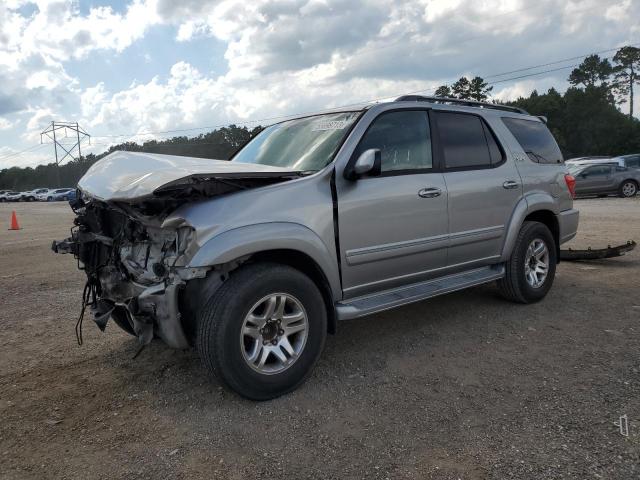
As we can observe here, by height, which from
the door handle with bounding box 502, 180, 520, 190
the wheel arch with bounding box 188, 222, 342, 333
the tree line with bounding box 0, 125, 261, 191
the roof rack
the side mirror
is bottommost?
the wheel arch with bounding box 188, 222, 342, 333

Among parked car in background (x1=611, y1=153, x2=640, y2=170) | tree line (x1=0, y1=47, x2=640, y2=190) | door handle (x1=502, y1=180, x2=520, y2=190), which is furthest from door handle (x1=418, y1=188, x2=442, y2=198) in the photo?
tree line (x1=0, y1=47, x2=640, y2=190)

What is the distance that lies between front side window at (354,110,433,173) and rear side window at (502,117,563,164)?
1383mm

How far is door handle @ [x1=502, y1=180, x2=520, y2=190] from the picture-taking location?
482 centimetres

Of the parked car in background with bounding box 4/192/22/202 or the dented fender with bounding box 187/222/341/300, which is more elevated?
the parked car in background with bounding box 4/192/22/202

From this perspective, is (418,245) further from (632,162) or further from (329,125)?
(632,162)

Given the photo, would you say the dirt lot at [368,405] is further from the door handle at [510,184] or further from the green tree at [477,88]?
the green tree at [477,88]

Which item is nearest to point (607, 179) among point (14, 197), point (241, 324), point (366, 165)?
point (366, 165)

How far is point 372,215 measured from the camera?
373 centimetres

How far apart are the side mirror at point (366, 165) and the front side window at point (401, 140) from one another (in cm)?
21

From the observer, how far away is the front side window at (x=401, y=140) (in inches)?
155

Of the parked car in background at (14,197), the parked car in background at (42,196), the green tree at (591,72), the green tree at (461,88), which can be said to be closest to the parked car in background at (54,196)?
the parked car in background at (42,196)

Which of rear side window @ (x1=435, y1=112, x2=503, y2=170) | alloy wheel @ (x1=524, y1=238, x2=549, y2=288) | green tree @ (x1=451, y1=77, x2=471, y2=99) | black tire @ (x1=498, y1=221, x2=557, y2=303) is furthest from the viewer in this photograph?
green tree @ (x1=451, y1=77, x2=471, y2=99)

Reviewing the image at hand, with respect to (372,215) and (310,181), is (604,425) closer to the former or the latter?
(372,215)

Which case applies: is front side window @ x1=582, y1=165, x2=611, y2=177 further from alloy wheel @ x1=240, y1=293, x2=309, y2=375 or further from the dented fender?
alloy wheel @ x1=240, y1=293, x2=309, y2=375
